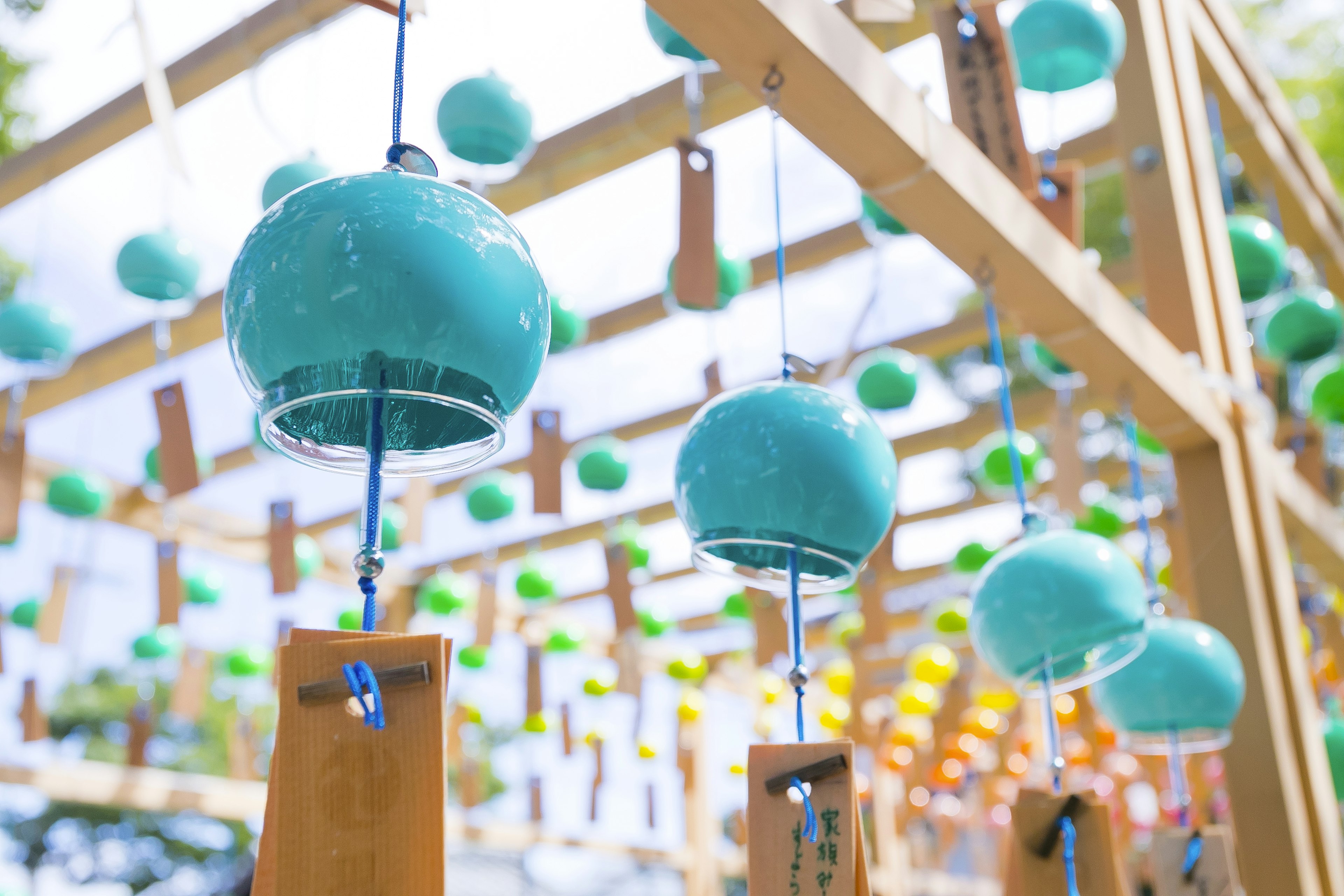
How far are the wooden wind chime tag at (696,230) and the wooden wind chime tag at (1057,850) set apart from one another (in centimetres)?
74

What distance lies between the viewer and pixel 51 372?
3.23m

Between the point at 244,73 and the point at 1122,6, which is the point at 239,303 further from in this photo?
the point at 244,73

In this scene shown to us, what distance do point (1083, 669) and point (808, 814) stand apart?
732 millimetres

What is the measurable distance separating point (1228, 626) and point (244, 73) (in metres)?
2.78

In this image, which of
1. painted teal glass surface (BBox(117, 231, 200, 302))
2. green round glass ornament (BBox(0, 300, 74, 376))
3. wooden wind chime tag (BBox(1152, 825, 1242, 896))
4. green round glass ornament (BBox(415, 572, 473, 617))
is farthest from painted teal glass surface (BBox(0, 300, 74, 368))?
green round glass ornament (BBox(415, 572, 473, 617))

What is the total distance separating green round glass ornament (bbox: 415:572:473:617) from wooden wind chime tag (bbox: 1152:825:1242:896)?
164 inches

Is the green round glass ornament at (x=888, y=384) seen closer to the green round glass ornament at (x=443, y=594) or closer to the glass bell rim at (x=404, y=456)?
the glass bell rim at (x=404, y=456)

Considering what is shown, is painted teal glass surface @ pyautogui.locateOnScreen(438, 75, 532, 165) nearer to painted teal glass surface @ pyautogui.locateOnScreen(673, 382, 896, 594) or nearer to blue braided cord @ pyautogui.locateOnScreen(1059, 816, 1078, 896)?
painted teal glass surface @ pyautogui.locateOnScreen(673, 382, 896, 594)

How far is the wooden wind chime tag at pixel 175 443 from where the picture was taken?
7.38 feet

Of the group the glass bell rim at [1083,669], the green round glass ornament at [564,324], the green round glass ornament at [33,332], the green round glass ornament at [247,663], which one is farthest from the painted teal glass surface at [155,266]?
the green round glass ornament at [247,663]

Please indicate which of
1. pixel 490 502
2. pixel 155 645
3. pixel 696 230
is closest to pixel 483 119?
pixel 696 230

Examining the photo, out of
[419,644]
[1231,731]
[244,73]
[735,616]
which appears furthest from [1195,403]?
[735,616]

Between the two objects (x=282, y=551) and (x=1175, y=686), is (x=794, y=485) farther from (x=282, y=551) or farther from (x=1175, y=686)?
(x=282, y=551)

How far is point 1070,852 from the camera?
1291 mm
